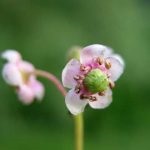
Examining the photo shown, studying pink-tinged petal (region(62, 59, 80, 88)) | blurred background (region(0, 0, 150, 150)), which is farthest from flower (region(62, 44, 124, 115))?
blurred background (region(0, 0, 150, 150))

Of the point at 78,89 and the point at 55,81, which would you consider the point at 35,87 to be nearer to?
the point at 55,81

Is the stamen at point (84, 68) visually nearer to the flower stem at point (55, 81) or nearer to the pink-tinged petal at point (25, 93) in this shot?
the flower stem at point (55, 81)

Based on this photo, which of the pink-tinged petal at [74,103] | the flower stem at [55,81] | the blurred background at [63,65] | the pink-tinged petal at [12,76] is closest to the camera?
the pink-tinged petal at [74,103]

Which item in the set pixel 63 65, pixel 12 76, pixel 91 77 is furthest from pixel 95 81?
pixel 63 65

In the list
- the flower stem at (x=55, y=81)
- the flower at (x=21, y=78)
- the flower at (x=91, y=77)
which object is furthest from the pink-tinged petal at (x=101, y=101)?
the flower at (x=21, y=78)

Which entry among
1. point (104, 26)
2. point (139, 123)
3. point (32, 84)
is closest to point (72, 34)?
point (104, 26)

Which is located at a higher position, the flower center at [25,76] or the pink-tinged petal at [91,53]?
the flower center at [25,76]

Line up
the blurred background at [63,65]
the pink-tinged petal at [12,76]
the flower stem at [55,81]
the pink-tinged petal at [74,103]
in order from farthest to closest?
the blurred background at [63,65] < the pink-tinged petal at [12,76] < the flower stem at [55,81] < the pink-tinged petal at [74,103]

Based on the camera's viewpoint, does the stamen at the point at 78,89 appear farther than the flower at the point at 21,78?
No

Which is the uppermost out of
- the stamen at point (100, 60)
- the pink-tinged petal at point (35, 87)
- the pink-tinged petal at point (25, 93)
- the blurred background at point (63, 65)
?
the blurred background at point (63, 65)
